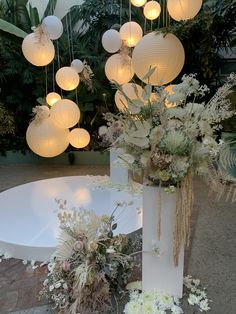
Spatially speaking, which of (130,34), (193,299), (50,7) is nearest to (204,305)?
(193,299)

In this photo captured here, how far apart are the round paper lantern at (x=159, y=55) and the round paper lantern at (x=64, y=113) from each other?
3.64ft

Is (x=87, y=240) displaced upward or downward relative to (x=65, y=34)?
downward

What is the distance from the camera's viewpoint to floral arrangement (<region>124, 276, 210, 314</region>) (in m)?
1.99

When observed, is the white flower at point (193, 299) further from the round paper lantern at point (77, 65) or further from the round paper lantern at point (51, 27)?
the round paper lantern at point (77, 65)

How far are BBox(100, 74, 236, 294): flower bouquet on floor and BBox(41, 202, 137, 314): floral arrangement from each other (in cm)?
36

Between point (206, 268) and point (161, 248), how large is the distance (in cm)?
76

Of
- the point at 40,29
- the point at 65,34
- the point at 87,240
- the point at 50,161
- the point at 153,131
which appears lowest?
the point at 50,161

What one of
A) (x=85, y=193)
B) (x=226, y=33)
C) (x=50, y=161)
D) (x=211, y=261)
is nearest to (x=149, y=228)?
(x=211, y=261)

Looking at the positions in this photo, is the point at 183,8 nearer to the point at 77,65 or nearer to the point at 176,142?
the point at 77,65

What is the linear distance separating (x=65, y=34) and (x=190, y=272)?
19.0 feet

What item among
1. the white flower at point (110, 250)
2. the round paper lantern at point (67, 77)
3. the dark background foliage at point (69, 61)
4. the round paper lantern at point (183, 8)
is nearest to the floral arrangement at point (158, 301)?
the white flower at point (110, 250)

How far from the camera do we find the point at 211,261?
8.70ft

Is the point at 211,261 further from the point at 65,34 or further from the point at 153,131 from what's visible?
the point at 65,34

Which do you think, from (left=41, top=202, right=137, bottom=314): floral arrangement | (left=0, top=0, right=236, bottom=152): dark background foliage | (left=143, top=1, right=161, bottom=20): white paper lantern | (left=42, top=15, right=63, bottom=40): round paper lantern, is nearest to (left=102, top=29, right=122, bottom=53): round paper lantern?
(left=143, top=1, right=161, bottom=20): white paper lantern
